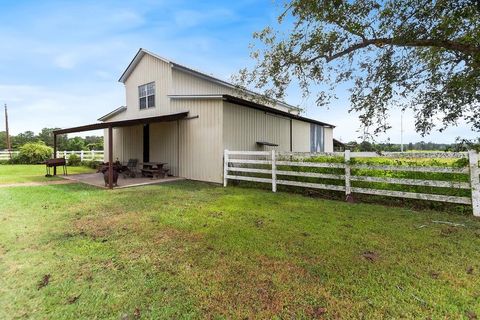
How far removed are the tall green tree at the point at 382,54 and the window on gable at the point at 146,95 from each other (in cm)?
679

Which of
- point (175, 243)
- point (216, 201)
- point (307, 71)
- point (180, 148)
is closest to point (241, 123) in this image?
point (180, 148)

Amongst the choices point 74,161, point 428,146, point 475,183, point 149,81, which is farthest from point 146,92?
point 475,183

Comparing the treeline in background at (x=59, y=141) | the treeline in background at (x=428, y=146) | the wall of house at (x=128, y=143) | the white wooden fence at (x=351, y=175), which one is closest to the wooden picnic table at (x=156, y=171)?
the wall of house at (x=128, y=143)

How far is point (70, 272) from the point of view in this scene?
305cm

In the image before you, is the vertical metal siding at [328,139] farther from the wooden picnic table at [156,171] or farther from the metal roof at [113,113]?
the metal roof at [113,113]

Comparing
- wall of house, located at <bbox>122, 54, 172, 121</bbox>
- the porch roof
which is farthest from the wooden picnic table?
wall of house, located at <bbox>122, 54, 172, 121</bbox>

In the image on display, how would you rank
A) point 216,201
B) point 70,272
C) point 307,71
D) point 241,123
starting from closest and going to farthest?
1. point 70,272
2. point 216,201
3. point 307,71
4. point 241,123

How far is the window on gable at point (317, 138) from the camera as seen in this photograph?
19.4 meters

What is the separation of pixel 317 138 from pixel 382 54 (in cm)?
1312

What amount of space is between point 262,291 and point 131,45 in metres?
16.4

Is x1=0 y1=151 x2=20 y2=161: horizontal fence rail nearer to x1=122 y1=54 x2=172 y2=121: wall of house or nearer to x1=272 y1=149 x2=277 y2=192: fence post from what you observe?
x1=122 y1=54 x2=172 y2=121: wall of house

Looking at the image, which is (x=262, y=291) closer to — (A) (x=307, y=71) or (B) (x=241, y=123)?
(A) (x=307, y=71)

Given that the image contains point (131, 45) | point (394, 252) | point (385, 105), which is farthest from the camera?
point (131, 45)

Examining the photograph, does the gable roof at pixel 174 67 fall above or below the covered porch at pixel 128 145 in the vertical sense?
above
